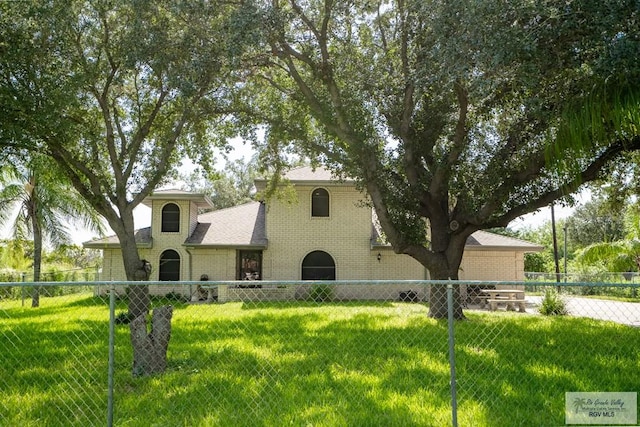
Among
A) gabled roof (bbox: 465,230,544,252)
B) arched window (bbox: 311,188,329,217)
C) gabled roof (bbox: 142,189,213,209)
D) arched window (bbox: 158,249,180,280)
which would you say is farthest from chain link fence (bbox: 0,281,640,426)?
gabled roof (bbox: 142,189,213,209)

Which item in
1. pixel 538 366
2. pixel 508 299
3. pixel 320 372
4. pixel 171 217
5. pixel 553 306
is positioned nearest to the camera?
pixel 320 372

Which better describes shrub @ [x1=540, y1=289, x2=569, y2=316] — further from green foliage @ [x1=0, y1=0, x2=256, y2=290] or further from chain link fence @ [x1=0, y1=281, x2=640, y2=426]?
green foliage @ [x1=0, y1=0, x2=256, y2=290]

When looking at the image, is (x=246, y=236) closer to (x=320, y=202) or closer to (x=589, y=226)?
(x=320, y=202)

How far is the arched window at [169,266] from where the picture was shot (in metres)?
23.8

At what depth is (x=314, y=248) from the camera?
23.0 metres

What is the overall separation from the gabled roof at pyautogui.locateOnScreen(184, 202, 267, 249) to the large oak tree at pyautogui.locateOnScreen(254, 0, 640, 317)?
6.87m

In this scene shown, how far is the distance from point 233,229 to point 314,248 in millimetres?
4461

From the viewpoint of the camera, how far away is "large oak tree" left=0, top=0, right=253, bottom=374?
36.7 feet

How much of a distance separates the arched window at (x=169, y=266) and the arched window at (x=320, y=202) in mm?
7042

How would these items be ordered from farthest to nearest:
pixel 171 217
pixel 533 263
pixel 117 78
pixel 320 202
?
pixel 533 263
pixel 171 217
pixel 320 202
pixel 117 78

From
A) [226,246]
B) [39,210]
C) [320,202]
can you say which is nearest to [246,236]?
[226,246]

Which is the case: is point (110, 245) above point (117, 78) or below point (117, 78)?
below

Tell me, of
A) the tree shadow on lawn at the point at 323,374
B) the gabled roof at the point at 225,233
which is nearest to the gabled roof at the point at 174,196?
the gabled roof at the point at 225,233

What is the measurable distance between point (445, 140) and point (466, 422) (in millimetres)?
11881
